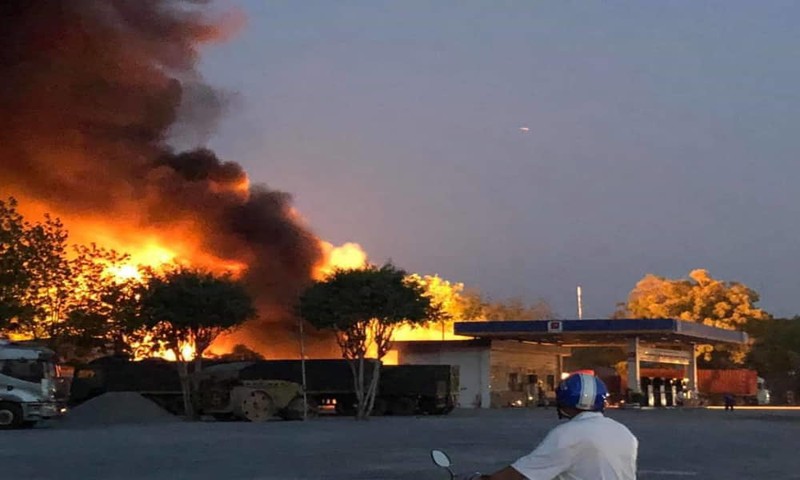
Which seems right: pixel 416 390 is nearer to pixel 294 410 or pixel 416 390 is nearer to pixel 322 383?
pixel 322 383

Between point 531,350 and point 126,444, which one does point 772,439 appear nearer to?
point 126,444

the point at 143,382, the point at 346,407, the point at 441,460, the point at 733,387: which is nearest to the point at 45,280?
the point at 143,382

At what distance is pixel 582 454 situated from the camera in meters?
5.53

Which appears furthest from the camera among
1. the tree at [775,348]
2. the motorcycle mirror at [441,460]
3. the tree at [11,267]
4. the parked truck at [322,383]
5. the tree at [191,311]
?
the tree at [775,348]

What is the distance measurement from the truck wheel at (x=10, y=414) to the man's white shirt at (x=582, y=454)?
31.8 meters

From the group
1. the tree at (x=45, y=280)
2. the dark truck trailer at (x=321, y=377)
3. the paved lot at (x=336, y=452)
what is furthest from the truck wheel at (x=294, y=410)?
the tree at (x=45, y=280)

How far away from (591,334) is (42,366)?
31943mm

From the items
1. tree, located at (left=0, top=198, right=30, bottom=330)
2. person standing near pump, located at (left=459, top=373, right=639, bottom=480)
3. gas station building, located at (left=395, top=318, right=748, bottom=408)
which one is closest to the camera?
person standing near pump, located at (left=459, top=373, right=639, bottom=480)

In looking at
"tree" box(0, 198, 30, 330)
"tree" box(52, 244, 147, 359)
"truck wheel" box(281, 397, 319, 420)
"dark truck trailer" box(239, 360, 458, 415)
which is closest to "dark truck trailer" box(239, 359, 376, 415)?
"dark truck trailer" box(239, 360, 458, 415)

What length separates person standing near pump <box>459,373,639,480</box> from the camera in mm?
5492

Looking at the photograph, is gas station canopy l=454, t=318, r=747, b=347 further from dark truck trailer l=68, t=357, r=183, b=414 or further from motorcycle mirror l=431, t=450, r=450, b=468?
motorcycle mirror l=431, t=450, r=450, b=468

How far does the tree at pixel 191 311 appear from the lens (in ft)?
147

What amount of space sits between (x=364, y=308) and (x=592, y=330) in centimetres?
1810

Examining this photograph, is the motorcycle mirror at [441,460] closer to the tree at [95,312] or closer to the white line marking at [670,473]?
the white line marking at [670,473]
